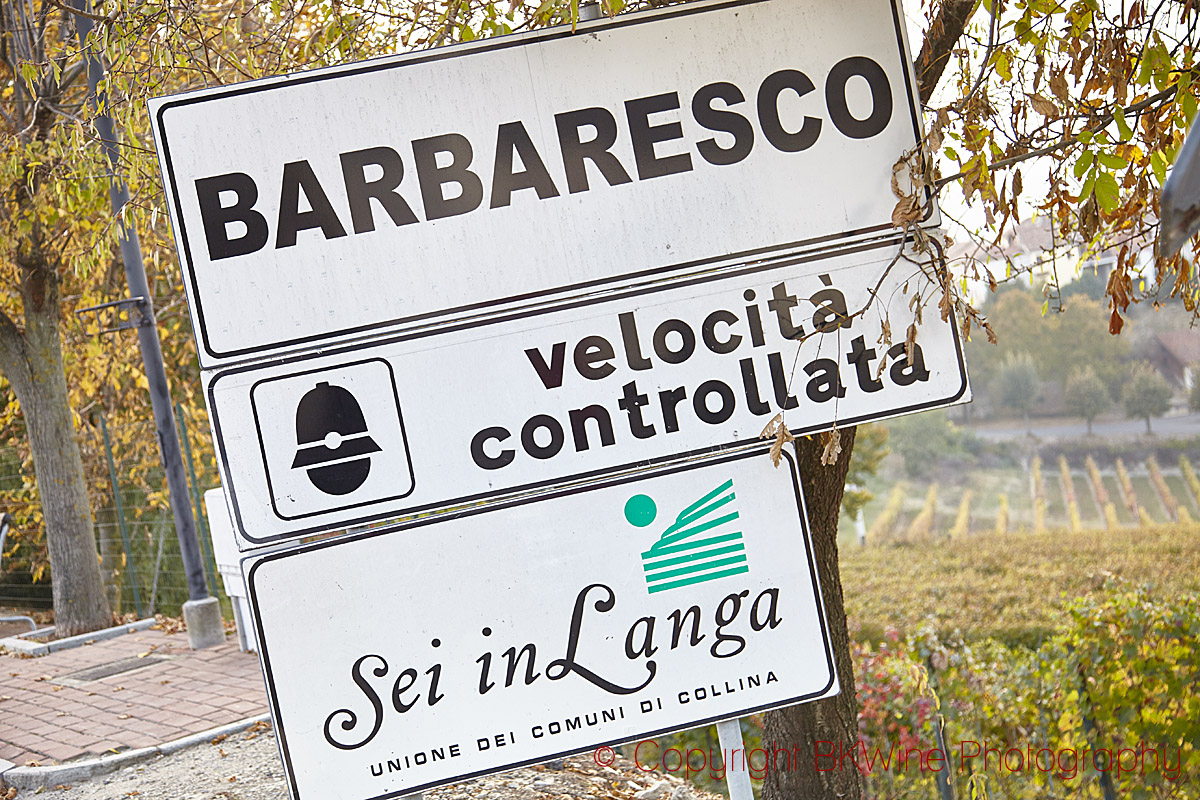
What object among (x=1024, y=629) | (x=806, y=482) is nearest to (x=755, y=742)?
(x=806, y=482)

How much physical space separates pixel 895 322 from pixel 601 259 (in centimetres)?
64

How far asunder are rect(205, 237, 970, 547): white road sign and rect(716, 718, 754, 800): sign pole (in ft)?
1.95

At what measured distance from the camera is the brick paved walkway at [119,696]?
6.40 meters

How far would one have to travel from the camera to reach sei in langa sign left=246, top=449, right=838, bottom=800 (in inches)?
78.6

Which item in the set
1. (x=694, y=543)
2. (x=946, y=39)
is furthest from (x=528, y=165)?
(x=946, y=39)

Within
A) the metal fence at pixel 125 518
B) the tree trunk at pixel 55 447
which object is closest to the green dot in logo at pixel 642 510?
the metal fence at pixel 125 518

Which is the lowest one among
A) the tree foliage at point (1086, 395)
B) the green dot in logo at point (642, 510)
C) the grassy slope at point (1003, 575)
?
the grassy slope at point (1003, 575)

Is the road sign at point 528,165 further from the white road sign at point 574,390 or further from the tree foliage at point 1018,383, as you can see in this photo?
the tree foliage at point 1018,383

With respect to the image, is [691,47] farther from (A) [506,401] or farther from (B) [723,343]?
(A) [506,401]

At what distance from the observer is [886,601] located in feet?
47.7

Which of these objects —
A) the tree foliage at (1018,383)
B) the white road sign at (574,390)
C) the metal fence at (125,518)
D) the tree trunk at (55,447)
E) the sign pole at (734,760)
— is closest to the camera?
the white road sign at (574,390)

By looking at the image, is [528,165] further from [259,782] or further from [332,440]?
[259,782]

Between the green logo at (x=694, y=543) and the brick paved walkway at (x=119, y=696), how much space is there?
5.30m

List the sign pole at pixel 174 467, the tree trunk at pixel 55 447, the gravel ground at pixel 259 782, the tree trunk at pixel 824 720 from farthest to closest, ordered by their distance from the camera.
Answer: the tree trunk at pixel 55 447 → the sign pole at pixel 174 467 → the gravel ground at pixel 259 782 → the tree trunk at pixel 824 720
